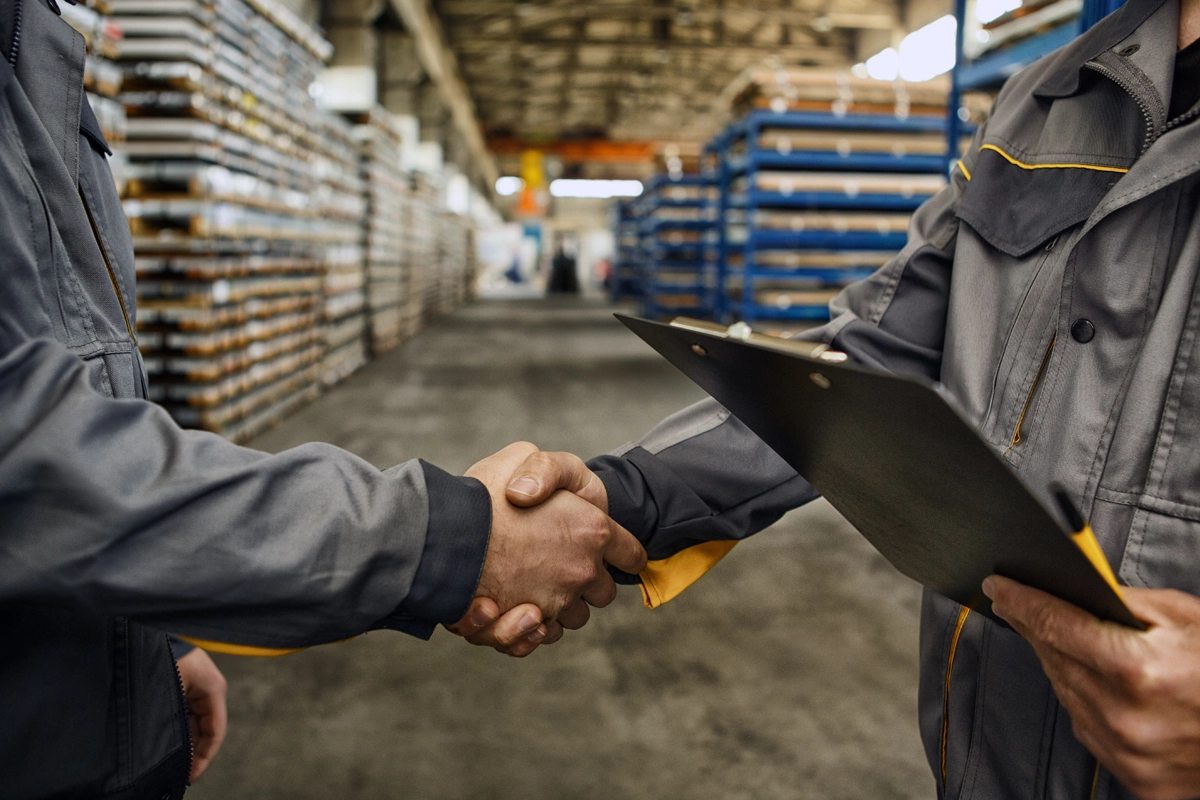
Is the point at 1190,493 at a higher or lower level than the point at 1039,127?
lower

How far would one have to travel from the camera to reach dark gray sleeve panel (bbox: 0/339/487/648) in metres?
0.73

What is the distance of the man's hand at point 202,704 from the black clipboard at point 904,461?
0.92 meters

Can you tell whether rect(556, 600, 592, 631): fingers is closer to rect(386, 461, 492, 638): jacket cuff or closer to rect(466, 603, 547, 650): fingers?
rect(466, 603, 547, 650): fingers

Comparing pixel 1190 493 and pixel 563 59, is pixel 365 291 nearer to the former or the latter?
pixel 1190 493

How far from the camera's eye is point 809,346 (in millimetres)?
750

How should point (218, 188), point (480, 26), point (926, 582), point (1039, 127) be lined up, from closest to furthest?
point (926, 582), point (1039, 127), point (218, 188), point (480, 26)

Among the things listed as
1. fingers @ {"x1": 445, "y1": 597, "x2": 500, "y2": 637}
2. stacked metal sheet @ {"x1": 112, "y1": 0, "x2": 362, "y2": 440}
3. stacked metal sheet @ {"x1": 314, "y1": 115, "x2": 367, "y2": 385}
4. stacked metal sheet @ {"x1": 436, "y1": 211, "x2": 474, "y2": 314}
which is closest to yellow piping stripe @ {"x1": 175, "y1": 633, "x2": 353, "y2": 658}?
fingers @ {"x1": 445, "y1": 597, "x2": 500, "y2": 637}

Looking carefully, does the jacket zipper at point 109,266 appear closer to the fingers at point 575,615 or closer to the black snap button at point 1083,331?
the fingers at point 575,615

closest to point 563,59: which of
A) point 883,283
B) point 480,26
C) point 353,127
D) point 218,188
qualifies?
point 480,26

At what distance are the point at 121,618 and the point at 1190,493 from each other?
115 centimetres

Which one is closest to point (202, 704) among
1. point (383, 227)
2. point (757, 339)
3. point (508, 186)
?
point (757, 339)

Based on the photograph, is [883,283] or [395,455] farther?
[395,455]

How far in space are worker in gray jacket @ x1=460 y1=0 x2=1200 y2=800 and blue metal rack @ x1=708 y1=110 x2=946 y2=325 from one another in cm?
667

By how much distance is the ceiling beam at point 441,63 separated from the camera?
12289 mm
